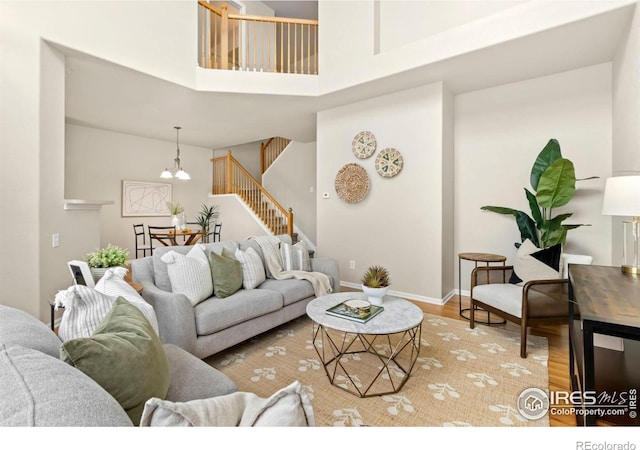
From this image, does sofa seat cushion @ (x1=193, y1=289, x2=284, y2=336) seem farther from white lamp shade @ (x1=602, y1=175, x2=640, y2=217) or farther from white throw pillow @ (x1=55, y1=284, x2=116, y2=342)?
white lamp shade @ (x1=602, y1=175, x2=640, y2=217)

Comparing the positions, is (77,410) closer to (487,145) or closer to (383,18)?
(487,145)

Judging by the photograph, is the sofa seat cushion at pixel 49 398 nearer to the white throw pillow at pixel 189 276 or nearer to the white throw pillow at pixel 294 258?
the white throw pillow at pixel 189 276

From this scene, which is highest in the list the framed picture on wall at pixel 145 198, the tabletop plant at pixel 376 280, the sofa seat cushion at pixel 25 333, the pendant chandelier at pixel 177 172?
the pendant chandelier at pixel 177 172

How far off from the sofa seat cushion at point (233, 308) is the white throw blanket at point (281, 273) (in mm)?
429

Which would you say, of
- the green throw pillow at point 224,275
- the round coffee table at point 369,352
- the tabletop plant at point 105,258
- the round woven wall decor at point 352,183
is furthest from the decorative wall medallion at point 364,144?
the tabletop plant at point 105,258

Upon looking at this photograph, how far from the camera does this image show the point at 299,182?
7.19 metres

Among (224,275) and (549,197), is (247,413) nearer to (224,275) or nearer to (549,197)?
(224,275)

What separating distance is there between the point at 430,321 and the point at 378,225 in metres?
1.50

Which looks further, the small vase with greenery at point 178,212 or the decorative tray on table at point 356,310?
the small vase with greenery at point 178,212

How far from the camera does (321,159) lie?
4.73 m

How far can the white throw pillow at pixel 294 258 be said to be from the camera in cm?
339

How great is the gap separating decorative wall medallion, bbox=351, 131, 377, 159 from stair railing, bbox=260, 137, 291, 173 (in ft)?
11.8

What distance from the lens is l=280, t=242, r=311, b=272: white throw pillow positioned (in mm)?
3389

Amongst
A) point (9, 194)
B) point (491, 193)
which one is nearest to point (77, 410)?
point (9, 194)
